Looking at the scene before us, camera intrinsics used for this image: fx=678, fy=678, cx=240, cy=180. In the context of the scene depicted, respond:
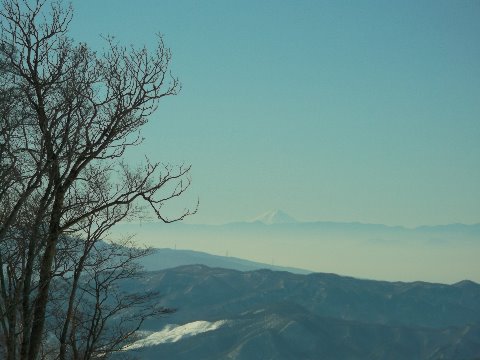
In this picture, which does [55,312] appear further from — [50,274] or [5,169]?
[5,169]

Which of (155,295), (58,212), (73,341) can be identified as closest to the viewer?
(58,212)

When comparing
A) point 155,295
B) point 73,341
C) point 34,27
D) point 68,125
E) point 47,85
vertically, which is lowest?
point 73,341

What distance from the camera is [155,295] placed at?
934 inches

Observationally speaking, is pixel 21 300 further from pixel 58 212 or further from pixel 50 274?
pixel 58 212

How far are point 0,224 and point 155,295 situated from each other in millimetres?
9826

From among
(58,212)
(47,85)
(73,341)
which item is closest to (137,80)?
(47,85)

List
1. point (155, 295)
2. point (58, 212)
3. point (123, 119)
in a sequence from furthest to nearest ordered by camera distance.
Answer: point (155, 295)
point (123, 119)
point (58, 212)

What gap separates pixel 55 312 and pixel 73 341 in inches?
106

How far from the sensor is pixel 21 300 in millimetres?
14523

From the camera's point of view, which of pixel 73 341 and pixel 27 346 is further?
pixel 73 341

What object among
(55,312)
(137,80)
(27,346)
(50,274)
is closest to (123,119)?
(137,80)


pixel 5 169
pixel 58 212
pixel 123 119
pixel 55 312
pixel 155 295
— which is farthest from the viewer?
pixel 155 295

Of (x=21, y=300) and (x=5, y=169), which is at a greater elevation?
(x=5, y=169)

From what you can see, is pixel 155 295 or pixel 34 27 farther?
pixel 155 295
